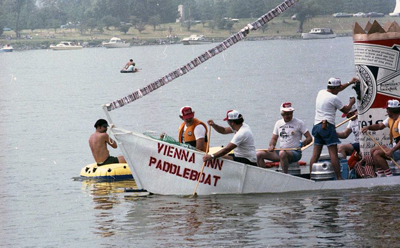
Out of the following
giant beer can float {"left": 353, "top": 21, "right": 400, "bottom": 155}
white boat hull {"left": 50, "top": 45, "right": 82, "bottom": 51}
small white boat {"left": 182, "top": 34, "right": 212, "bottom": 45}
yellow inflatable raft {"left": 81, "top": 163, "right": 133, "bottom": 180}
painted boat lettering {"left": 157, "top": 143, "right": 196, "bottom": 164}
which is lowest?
yellow inflatable raft {"left": 81, "top": 163, "right": 133, "bottom": 180}

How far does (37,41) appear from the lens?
19775 centimetres

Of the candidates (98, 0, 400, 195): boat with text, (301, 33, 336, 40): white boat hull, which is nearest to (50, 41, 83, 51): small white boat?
(301, 33, 336, 40): white boat hull

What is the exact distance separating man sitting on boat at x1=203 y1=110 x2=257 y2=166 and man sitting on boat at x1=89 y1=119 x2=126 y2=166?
4331 mm

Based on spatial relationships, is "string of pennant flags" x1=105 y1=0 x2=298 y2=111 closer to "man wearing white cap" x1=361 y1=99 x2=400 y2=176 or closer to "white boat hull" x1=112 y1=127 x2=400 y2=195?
"white boat hull" x1=112 y1=127 x2=400 y2=195

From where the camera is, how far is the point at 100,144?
21.5 meters

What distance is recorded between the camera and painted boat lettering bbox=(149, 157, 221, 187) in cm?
1770

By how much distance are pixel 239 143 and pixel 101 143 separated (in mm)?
5079

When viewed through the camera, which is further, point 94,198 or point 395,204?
point 94,198

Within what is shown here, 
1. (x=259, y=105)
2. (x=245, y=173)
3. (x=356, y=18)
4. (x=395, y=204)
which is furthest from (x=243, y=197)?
(x=356, y=18)

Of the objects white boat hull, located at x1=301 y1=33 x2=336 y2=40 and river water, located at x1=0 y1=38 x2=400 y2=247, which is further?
white boat hull, located at x1=301 y1=33 x2=336 y2=40

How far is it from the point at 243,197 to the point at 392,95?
3.54 meters

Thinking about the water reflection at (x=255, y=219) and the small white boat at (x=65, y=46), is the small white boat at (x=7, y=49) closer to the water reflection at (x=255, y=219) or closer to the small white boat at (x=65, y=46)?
the small white boat at (x=65, y=46)

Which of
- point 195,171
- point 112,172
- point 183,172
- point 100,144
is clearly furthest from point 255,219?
point 100,144

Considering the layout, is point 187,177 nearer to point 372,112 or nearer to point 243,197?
point 243,197
